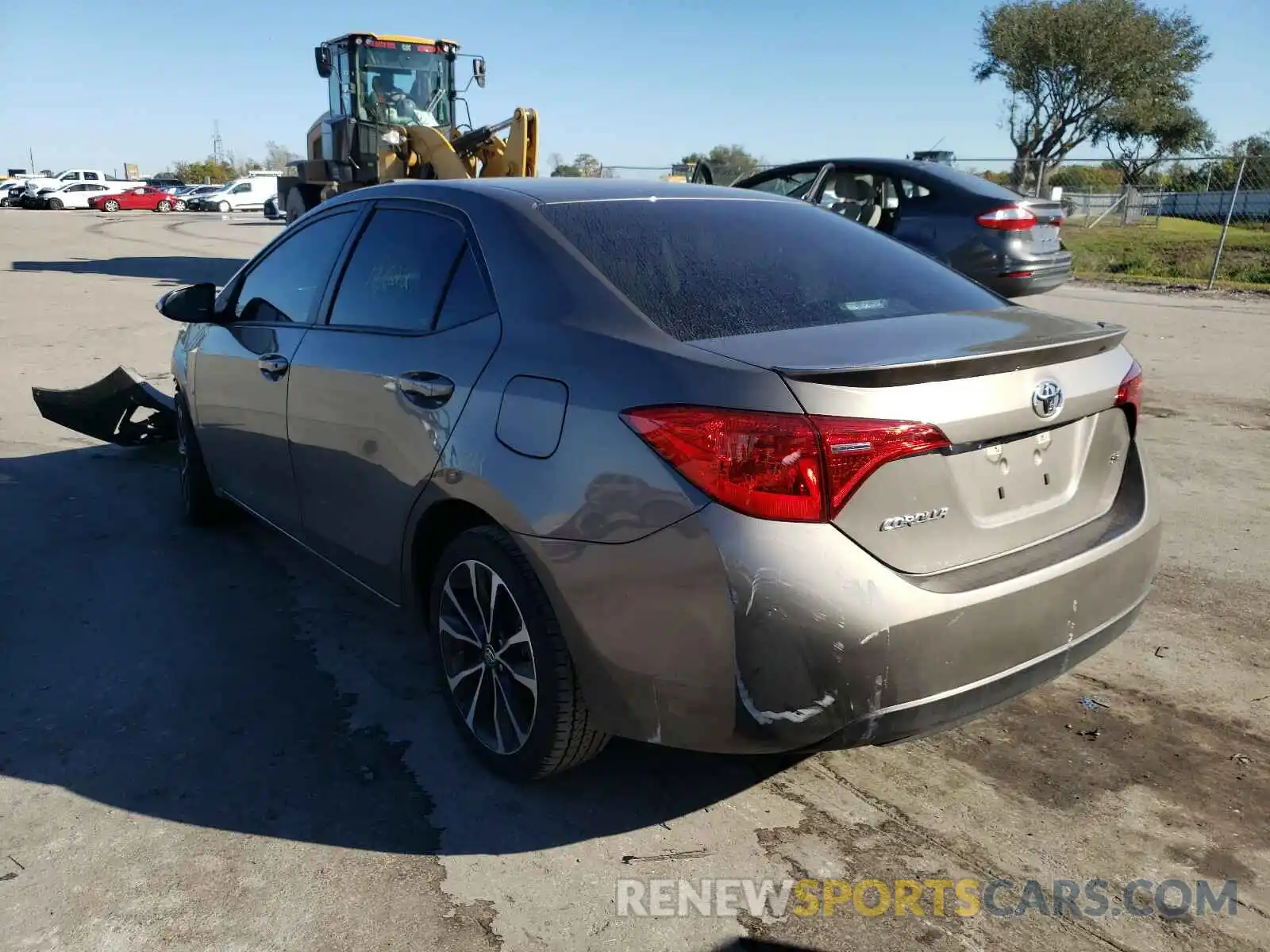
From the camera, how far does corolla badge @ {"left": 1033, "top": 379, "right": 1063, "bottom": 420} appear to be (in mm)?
2531

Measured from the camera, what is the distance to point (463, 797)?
9.58 ft

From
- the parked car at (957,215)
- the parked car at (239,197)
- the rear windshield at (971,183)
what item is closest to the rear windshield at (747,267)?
the parked car at (957,215)

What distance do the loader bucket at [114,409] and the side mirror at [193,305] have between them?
1648 millimetres

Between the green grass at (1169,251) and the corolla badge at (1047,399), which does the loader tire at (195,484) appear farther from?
the green grass at (1169,251)

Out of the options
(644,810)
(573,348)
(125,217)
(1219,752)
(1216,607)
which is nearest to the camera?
(573,348)

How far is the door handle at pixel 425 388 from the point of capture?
292 centimetres

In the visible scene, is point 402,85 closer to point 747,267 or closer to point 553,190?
point 553,190

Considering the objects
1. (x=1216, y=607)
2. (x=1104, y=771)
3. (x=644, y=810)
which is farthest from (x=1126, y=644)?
(x=644, y=810)

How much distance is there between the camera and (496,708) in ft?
9.66

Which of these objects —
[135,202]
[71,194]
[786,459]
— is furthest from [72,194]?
[786,459]

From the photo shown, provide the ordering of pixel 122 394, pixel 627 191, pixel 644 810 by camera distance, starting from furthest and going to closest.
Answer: pixel 122 394 < pixel 627 191 < pixel 644 810

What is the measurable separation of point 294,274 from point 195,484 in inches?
58.0

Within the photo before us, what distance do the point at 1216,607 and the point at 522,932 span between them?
314cm

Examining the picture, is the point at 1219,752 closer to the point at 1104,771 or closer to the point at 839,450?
the point at 1104,771
